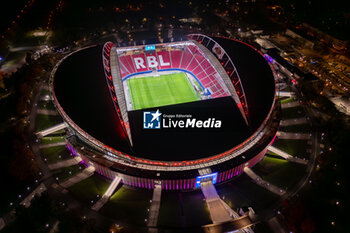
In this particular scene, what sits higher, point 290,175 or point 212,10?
point 212,10

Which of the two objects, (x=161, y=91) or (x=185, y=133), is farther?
(x=161, y=91)

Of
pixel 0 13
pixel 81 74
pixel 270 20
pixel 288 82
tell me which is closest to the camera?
pixel 81 74

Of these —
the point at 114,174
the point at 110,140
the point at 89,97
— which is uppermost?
the point at 89,97

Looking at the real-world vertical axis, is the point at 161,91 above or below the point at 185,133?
below

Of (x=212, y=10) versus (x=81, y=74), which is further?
(x=212, y=10)

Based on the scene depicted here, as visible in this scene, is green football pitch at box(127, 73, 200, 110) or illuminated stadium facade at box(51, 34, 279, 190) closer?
illuminated stadium facade at box(51, 34, 279, 190)

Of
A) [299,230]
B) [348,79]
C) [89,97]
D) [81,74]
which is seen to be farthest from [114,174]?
[348,79]

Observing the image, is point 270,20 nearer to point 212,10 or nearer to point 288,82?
point 212,10

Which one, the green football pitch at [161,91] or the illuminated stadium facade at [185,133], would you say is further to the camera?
the green football pitch at [161,91]
